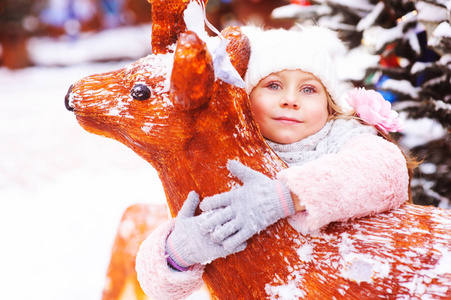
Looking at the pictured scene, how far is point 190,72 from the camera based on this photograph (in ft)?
2.10

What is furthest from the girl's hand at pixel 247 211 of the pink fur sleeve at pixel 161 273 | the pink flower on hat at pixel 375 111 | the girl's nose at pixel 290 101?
the pink flower on hat at pixel 375 111

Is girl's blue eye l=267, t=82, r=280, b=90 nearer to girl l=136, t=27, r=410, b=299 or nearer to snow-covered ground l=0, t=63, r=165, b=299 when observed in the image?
girl l=136, t=27, r=410, b=299

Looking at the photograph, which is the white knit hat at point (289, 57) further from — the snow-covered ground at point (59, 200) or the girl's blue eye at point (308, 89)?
the snow-covered ground at point (59, 200)

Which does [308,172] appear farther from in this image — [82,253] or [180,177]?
[82,253]

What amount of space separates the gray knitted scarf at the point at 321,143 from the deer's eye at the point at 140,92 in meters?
0.32

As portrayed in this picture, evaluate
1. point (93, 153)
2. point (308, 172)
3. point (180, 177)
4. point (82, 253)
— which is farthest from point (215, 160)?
point (93, 153)

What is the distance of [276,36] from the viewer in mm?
945

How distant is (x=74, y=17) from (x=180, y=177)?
5302 millimetres

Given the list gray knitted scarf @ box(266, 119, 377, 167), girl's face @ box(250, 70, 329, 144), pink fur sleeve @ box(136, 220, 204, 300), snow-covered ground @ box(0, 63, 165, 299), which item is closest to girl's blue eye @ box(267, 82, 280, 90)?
girl's face @ box(250, 70, 329, 144)

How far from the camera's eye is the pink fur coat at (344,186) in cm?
68

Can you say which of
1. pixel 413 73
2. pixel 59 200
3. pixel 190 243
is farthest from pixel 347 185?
pixel 59 200

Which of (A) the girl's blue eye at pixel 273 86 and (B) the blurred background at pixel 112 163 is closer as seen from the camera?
(A) the girl's blue eye at pixel 273 86

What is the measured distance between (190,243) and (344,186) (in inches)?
11.7

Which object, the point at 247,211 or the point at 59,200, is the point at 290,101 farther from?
the point at 59,200
